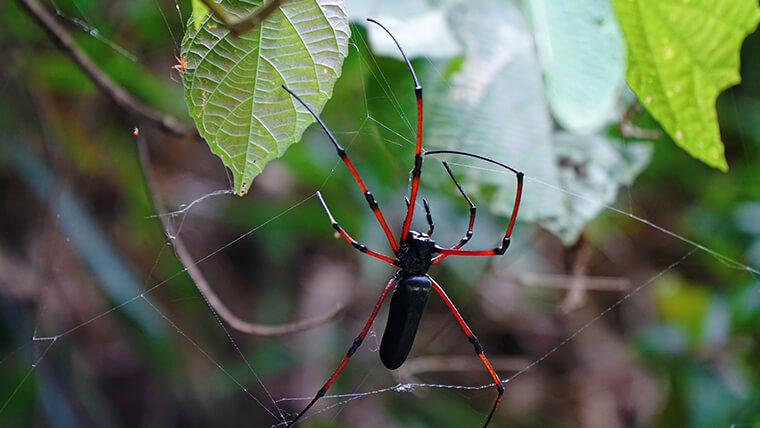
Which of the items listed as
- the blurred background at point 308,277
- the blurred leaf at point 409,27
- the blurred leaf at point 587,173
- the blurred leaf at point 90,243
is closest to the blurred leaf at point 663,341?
the blurred background at point 308,277

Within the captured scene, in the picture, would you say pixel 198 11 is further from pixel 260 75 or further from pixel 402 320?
pixel 402 320

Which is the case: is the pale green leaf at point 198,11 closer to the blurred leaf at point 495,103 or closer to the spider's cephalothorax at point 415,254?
the blurred leaf at point 495,103

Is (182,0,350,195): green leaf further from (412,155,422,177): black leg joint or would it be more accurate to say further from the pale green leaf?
(412,155,422,177): black leg joint

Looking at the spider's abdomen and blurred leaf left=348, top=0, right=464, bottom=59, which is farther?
the spider's abdomen

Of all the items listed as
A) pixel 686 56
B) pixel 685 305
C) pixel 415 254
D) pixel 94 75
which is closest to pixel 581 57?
pixel 686 56

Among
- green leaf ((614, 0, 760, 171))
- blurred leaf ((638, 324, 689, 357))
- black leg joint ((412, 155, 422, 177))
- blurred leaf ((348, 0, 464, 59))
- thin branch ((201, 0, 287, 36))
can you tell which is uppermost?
thin branch ((201, 0, 287, 36))

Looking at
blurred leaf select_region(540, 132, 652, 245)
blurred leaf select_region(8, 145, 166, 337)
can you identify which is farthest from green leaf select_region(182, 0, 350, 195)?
blurred leaf select_region(8, 145, 166, 337)

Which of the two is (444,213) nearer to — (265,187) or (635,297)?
(265,187)
